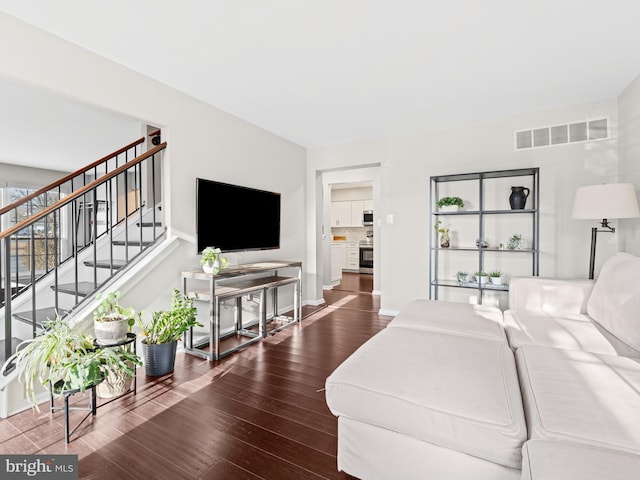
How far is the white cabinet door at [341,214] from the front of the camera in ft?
29.5

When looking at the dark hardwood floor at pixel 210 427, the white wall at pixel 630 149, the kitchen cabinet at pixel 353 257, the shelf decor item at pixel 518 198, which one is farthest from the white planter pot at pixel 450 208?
the kitchen cabinet at pixel 353 257

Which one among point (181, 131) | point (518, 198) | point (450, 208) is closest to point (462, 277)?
point (450, 208)

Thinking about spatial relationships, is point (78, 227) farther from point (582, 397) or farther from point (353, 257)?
point (353, 257)

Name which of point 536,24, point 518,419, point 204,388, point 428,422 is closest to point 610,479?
point 518,419

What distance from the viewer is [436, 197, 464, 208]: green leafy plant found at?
384cm

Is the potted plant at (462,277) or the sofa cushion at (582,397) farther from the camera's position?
the potted plant at (462,277)

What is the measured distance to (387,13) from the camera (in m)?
2.01

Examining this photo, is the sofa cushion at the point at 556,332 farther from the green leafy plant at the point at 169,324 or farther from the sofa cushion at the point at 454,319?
the green leafy plant at the point at 169,324

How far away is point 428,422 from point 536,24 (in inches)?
98.6

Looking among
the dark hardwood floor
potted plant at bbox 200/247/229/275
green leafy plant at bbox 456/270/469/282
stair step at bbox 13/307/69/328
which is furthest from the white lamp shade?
stair step at bbox 13/307/69/328

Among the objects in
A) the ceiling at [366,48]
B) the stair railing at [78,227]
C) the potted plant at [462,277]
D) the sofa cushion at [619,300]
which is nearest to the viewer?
the sofa cushion at [619,300]

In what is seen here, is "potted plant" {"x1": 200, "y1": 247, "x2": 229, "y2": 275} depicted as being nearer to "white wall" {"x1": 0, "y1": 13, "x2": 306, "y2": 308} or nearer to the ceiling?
"white wall" {"x1": 0, "y1": 13, "x2": 306, "y2": 308}

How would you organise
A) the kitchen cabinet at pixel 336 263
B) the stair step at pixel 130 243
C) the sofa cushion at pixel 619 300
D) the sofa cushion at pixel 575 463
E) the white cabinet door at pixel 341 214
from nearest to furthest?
the sofa cushion at pixel 575 463
the sofa cushion at pixel 619 300
the stair step at pixel 130 243
the kitchen cabinet at pixel 336 263
the white cabinet door at pixel 341 214

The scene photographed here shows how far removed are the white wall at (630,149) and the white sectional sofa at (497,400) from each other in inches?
50.9
